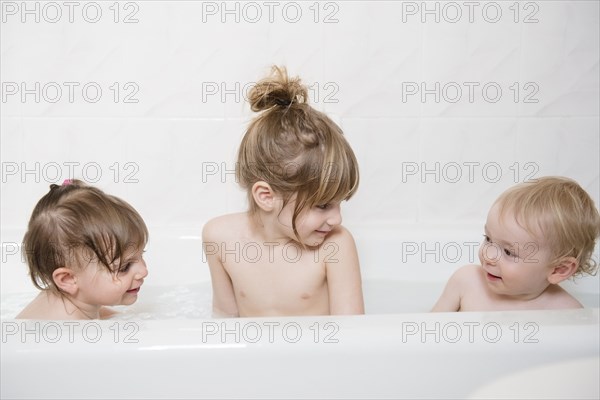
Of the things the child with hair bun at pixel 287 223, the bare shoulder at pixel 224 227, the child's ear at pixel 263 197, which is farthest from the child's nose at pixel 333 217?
the bare shoulder at pixel 224 227

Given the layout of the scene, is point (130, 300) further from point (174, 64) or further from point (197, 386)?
point (174, 64)

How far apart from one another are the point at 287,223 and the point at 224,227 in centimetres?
17

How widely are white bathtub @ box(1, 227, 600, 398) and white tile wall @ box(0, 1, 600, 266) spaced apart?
78 cm

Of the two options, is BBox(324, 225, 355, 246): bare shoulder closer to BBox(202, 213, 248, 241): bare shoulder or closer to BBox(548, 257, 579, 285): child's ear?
BBox(202, 213, 248, 241): bare shoulder

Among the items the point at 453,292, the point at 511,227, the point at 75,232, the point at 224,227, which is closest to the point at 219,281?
the point at 224,227

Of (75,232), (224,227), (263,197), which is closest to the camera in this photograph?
(75,232)

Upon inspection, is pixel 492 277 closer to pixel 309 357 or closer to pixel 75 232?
pixel 309 357

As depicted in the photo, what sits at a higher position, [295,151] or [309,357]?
[295,151]

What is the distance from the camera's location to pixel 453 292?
1.27 metres

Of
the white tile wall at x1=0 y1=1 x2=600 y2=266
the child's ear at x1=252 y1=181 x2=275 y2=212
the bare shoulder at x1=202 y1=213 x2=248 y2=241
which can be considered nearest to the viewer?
the child's ear at x1=252 y1=181 x2=275 y2=212

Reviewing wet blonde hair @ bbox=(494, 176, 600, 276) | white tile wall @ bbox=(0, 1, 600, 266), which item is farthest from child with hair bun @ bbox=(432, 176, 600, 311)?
white tile wall @ bbox=(0, 1, 600, 266)

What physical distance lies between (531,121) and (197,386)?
3.88ft

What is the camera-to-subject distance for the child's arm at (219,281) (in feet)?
4.27

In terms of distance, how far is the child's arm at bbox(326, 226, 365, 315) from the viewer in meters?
1.20
